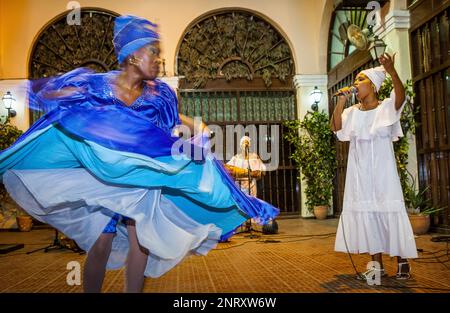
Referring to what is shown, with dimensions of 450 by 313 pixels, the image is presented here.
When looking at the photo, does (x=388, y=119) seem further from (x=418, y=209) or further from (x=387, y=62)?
(x=418, y=209)

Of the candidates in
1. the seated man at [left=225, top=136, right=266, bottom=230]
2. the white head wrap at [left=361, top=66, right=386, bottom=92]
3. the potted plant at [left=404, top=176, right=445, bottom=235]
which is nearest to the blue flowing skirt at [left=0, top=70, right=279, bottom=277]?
the white head wrap at [left=361, top=66, right=386, bottom=92]

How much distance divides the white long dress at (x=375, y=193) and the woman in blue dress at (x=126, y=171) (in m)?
1.38

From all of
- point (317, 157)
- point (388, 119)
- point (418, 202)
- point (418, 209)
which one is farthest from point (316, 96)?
point (388, 119)

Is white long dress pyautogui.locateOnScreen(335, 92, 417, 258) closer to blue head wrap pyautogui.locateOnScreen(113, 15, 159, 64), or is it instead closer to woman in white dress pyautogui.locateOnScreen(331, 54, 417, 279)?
woman in white dress pyautogui.locateOnScreen(331, 54, 417, 279)

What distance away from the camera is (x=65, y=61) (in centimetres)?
1084

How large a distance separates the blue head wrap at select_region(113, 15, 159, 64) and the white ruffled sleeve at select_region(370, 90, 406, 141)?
2025mm

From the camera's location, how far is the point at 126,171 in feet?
6.83

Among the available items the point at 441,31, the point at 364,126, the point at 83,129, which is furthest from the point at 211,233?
the point at 441,31

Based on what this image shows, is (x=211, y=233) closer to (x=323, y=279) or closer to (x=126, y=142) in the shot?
(x=126, y=142)

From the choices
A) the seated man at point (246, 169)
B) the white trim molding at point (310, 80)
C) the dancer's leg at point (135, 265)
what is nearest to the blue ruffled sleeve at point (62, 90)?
the dancer's leg at point (135, 265)

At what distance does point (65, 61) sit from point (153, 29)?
30.9 ft

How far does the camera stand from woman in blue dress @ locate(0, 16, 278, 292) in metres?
2.09

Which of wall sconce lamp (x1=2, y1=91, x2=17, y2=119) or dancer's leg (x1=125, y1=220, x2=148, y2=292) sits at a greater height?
wall sconce lamp (x1=2, y1=91, x2=17, y2=119)

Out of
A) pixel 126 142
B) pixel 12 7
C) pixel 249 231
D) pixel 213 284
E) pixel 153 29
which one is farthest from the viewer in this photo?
pixel 12 7
